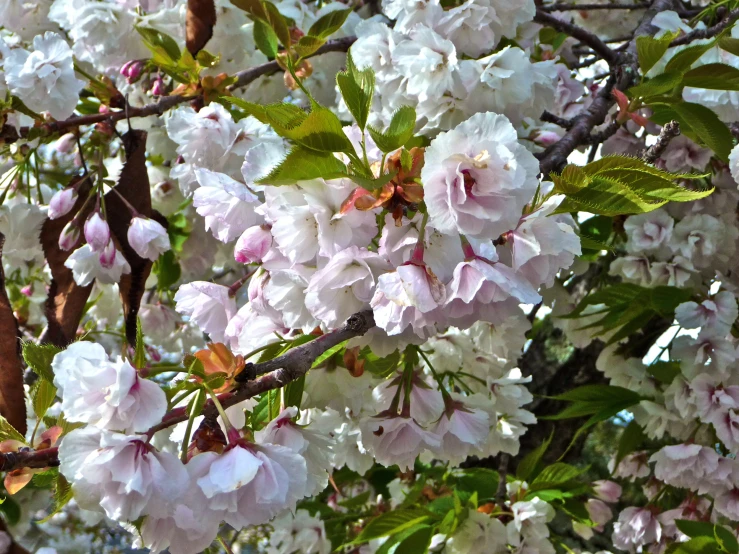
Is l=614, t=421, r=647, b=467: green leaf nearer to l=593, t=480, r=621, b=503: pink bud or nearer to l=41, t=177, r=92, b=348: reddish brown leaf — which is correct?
l=593, t=480, r=621, b=503: pink bud

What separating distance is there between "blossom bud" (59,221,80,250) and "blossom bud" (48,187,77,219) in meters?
0.03

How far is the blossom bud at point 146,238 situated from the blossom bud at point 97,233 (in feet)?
0.15

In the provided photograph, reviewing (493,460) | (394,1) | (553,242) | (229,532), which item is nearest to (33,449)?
(553,242)

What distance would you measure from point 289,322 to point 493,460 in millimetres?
1599

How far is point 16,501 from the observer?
4.83 ft

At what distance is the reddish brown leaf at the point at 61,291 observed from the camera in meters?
1.25

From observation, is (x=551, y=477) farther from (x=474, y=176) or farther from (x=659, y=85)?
(x=474, y=176)

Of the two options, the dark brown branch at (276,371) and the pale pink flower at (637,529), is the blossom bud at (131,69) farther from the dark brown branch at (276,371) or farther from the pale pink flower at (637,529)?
the pale pink flower at (637,529)

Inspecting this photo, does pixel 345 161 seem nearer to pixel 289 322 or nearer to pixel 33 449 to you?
pixel 289 322

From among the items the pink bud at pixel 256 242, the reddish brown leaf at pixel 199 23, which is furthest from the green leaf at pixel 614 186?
the reddish brown leaf at pixel 199 23

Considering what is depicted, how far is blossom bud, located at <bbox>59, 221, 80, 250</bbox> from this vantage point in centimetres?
127

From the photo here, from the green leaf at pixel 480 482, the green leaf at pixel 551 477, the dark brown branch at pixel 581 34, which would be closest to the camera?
the dark brown branch at pixel 581 34

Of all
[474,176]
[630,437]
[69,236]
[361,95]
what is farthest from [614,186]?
[630,437]

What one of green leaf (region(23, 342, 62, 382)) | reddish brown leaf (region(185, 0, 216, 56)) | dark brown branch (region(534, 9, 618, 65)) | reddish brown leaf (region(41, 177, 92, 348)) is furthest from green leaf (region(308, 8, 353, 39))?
green leaf (region(23, 342, 62, 382))
